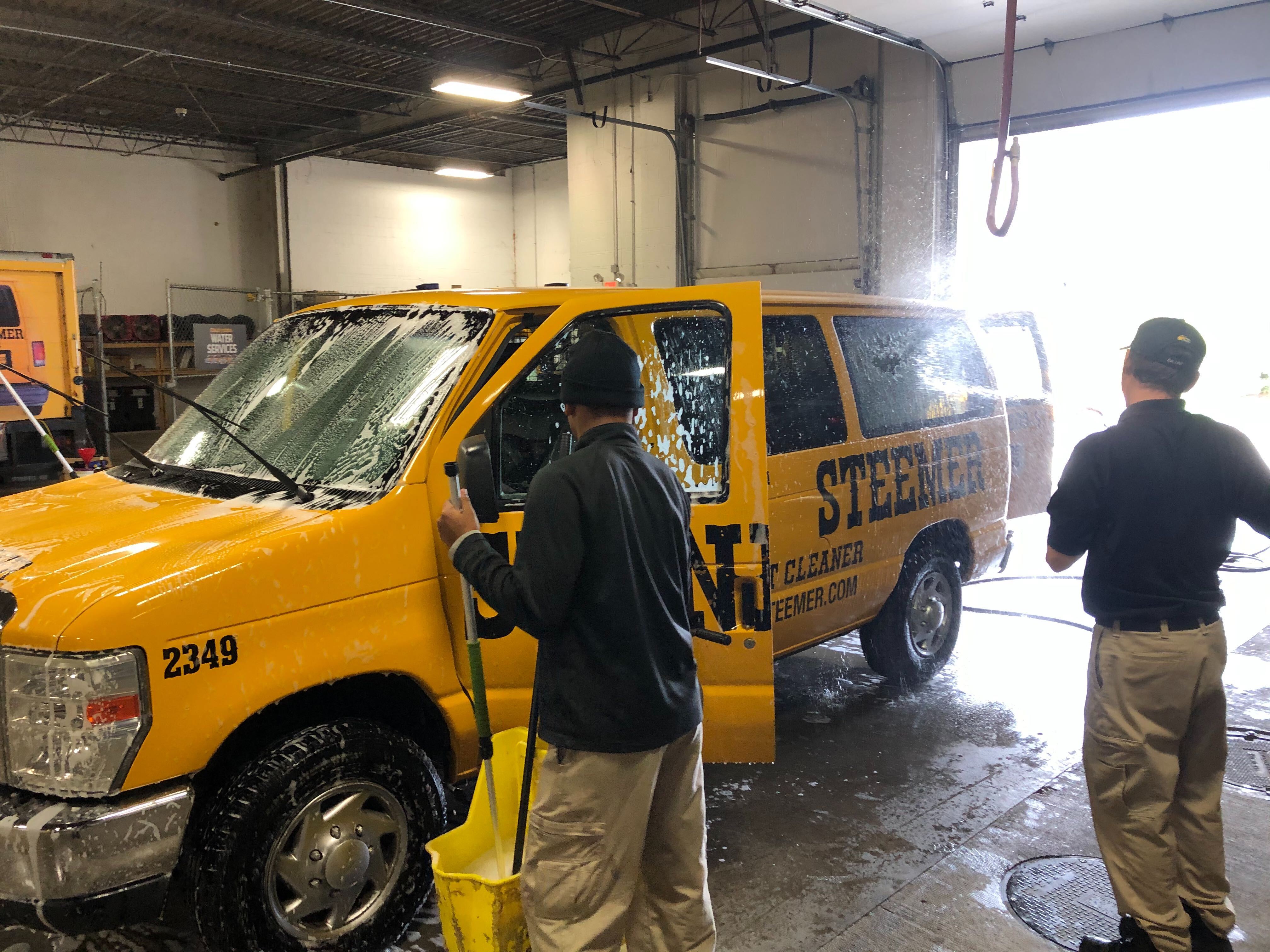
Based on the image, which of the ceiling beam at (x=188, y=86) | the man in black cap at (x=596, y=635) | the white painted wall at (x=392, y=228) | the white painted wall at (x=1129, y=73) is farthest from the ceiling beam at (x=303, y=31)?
the man in black cap at (x=596, y=635)

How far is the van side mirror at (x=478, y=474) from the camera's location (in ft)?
8.13

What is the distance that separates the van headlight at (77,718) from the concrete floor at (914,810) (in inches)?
38.8

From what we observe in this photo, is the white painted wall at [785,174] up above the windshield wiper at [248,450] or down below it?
above

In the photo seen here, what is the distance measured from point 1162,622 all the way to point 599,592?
5.73 ft

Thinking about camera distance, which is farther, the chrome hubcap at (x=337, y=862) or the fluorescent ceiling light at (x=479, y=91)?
the fluorescent ceiling light at (x=479, y=91)

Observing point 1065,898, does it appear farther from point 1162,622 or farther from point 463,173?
point 463,173

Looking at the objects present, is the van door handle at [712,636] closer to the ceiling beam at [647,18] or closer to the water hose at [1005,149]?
the water hose at [1005,149]

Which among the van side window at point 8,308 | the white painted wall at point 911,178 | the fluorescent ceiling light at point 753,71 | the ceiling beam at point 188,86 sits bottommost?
the van side window at point 8,308

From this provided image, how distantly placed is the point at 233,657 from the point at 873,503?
3011 millimetres

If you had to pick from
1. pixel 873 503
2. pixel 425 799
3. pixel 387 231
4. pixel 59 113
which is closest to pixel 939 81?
pixel 873 503

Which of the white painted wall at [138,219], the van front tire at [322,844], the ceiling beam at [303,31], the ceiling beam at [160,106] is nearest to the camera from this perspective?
the van front tire at [322,844]

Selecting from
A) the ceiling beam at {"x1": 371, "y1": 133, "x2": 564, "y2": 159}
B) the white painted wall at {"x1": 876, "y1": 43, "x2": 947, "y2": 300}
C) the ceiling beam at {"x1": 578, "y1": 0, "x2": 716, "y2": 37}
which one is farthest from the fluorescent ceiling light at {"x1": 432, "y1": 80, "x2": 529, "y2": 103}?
the ceiling beam at {"x1": 371, "y1": 133, "x2": 564, "y2": 159}

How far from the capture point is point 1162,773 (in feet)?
9.26

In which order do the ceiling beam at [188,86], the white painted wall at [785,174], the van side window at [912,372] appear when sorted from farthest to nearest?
the ceiling beam at [188,86], the white painted wall at [785,174], the van side window at [912,372]
